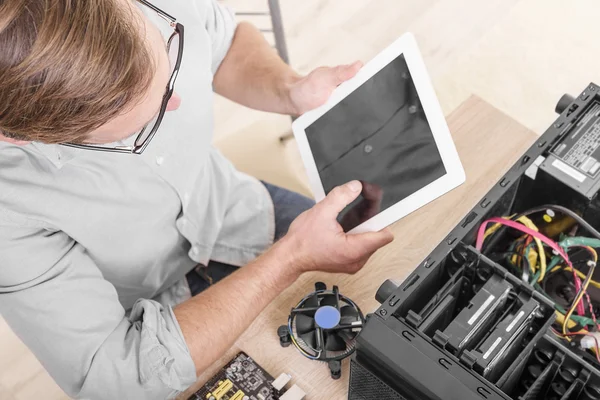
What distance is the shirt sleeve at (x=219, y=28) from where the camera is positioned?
129 centimetres

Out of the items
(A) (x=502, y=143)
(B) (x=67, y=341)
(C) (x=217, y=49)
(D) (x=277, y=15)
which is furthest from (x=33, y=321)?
(D) (x=277, y=15)

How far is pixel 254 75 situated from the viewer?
4.41 feet

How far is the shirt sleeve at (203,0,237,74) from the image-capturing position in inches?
50.7

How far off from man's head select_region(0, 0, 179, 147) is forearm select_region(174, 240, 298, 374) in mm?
372

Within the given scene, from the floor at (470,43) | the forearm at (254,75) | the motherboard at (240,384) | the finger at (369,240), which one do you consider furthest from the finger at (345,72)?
the floor at (470,43)

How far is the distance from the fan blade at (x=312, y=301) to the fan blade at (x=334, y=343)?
0.06 meters

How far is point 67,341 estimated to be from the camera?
39.2 inches

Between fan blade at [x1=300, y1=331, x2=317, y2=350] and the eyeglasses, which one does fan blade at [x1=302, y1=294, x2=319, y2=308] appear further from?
the eyeglasses

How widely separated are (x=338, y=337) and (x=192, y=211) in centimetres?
40

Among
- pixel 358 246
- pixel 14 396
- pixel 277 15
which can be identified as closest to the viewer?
pixel 358 246

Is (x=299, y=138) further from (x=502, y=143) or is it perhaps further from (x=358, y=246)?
(x=502, y=143)

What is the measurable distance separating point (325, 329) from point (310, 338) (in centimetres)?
3

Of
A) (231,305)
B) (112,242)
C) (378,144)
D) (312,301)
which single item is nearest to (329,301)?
(312,301)

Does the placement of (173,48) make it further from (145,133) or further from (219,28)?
(219,28)
